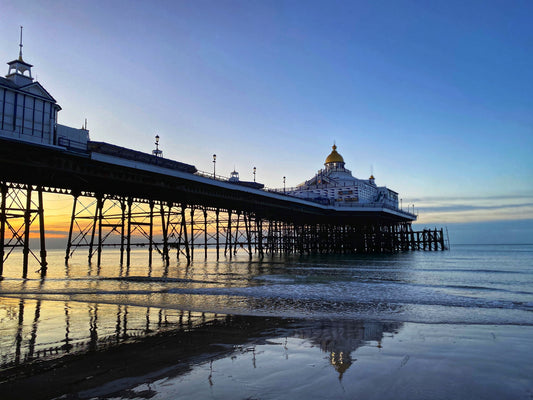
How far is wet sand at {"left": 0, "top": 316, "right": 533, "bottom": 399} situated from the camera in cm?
504

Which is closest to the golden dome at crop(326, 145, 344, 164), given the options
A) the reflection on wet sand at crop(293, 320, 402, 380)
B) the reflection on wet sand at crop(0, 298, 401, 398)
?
the reflection on wet sand at crop(0, 298, 401, 398)

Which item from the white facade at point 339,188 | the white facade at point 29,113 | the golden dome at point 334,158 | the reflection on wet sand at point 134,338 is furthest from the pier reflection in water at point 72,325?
the golden dome at point 334,158

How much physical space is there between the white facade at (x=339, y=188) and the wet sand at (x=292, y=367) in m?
62.8

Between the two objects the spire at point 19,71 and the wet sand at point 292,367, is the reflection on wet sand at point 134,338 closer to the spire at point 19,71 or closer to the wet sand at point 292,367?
the wet sand at point 292,367

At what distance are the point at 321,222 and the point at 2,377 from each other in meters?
67.4

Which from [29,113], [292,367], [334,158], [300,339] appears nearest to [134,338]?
[300,339]

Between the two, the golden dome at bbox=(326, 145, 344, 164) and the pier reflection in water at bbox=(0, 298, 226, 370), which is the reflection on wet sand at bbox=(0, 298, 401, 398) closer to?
the pier reflection in water at bbox=(0, 298, 226, 370)

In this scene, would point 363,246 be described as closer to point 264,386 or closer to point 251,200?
point 251,200

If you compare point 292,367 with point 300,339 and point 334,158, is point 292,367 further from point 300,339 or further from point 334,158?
point 334,158

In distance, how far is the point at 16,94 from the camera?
23.5m

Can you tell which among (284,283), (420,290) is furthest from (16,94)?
(420,290)

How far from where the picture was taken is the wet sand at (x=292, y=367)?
5.04 metres

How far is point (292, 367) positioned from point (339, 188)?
74.4 m

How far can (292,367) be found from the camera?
6113mm
